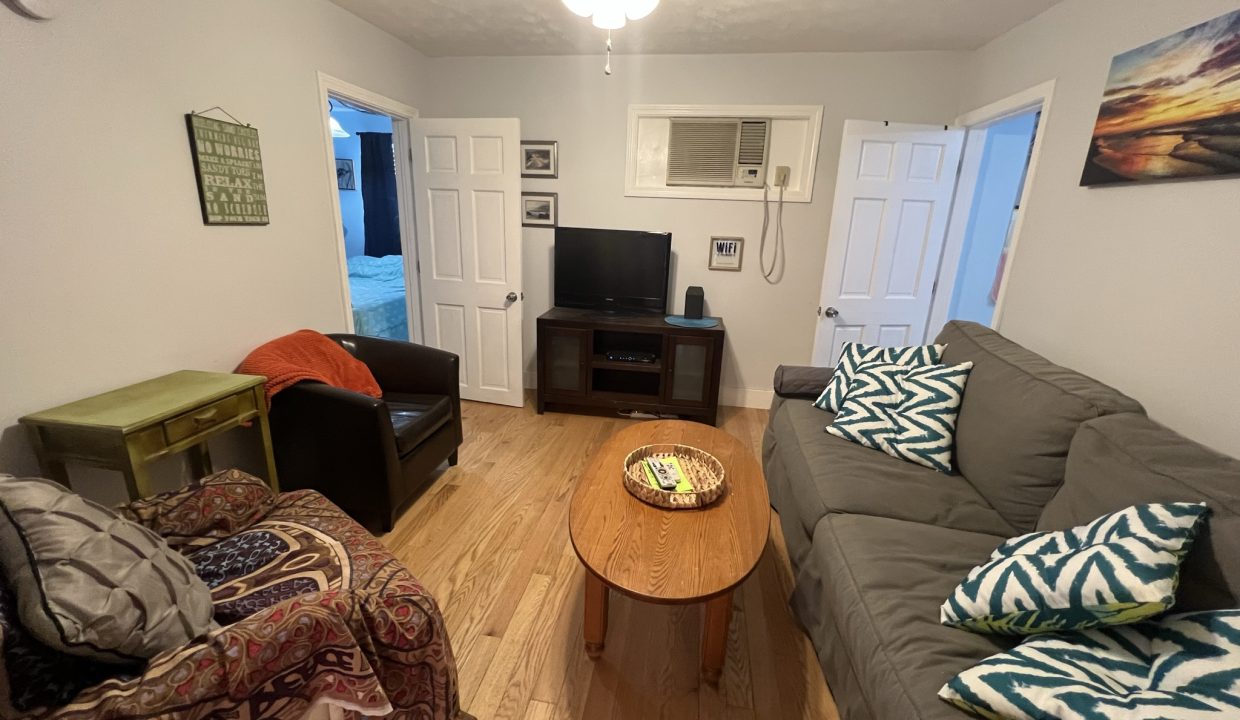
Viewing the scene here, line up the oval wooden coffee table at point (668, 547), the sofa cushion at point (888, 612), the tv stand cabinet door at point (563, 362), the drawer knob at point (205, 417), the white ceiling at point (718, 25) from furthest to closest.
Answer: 1. the tv stand cabinet door at point (563, 362)
2. the white ceiling at point (718, 25)
3. the drawer knob at point (205, 417)
4. the oval wooden coffee table at point (668, 547)
5. the sofa cushion at point (888, 612)

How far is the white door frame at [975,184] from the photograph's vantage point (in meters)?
2.34

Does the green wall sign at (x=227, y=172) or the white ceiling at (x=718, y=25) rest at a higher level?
the white ceiling at (x=718, y=25)

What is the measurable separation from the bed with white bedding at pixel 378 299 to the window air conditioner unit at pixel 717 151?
2.32 m

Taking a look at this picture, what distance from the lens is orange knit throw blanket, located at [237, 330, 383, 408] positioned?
2080mm

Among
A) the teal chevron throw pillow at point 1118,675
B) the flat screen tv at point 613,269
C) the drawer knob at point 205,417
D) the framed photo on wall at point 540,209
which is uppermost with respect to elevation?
the framed photo on wall at point 540,209

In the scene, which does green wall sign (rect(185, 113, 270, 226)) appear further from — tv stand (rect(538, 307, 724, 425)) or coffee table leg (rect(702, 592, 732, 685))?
coffee table leg (rect(702, 592, 732, 685))

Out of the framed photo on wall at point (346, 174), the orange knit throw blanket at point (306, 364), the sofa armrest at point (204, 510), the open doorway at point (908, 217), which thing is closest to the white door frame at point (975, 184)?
the open doorway at point (908, 217)

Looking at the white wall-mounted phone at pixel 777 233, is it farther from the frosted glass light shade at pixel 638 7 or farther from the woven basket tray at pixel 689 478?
the woven basket tray at pixel 689 478

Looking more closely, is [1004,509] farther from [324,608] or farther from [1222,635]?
[324,608]

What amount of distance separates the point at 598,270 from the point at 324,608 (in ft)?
9.20

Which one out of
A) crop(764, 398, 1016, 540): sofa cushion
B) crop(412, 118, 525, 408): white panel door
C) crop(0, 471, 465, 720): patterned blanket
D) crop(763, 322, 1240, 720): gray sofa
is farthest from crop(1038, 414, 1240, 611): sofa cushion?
crop(412, 118, 525, 408): white panel door

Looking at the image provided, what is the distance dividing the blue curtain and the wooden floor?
163 inches

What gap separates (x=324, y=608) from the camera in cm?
102

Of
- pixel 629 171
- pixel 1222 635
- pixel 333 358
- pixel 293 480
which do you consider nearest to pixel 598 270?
pixel 629 171
